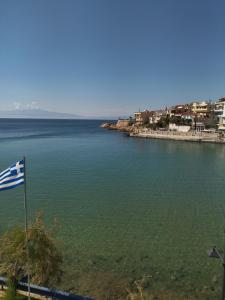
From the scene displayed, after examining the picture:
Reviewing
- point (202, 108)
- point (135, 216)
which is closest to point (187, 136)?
point (202, 108)

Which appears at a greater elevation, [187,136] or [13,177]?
[13,177]

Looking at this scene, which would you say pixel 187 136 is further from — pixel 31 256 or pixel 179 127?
pixel 31 256

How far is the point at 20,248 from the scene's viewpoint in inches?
354

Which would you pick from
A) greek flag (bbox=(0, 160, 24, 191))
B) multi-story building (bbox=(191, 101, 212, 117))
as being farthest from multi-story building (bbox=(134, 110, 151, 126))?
greek flag (bbox=(0, 160, 24, 191))

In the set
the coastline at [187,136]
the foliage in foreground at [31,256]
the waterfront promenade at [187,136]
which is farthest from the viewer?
the waterfront promenade at [187,136]

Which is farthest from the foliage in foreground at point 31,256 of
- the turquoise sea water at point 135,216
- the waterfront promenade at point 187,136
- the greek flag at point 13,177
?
the waterfront promenade at point 187,136

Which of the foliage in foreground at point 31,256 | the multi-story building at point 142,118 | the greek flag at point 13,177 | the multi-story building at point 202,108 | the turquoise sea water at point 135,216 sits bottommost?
the turquoise sea water at point 135,216

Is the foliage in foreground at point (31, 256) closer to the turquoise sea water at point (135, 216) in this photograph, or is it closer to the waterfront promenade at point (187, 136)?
the turquoise sea water at point (135, 216)

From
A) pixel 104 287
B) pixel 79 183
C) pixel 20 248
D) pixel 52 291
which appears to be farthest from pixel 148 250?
pixel 79 183

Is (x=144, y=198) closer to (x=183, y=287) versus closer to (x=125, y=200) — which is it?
(x=125, y=200)

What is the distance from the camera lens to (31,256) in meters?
8.96

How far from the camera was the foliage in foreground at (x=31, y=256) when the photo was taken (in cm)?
901

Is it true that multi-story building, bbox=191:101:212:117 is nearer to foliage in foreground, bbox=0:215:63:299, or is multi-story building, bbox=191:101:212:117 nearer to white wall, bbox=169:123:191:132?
white wall, bbox=169:123:191:132

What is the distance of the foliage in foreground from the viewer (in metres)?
9.01
